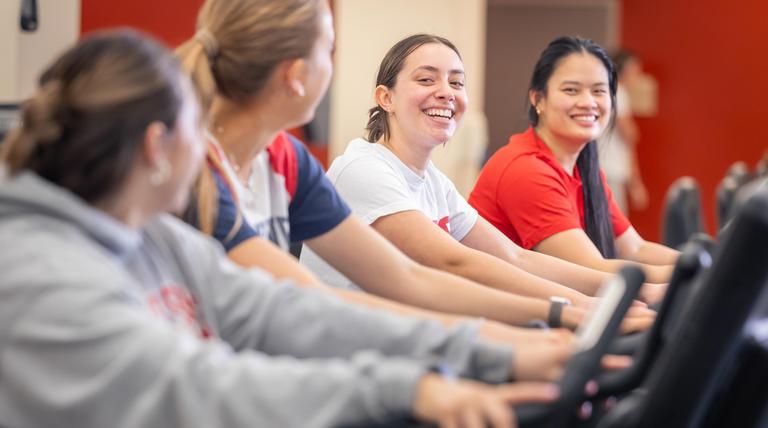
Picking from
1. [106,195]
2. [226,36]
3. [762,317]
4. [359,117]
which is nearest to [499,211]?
[226,36]

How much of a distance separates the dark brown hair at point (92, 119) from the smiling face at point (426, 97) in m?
1.57

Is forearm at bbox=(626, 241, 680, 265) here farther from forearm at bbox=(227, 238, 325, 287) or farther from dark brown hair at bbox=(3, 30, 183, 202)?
dark brown hair at bbox=(3, 30, 183, 202)

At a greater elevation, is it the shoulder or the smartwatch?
the shoulder

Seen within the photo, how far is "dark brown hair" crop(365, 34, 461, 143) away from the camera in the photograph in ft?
9.24

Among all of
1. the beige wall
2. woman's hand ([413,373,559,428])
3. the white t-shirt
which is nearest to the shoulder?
the white t-shirt

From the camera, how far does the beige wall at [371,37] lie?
7512 millimetres

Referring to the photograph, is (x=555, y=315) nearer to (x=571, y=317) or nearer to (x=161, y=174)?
(x=571, y=317)

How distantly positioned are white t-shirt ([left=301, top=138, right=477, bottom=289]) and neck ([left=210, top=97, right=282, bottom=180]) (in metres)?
0.52

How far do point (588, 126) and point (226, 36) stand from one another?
1.63 m

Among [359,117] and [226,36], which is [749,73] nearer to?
[359,117]

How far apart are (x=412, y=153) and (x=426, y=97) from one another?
0.51ft

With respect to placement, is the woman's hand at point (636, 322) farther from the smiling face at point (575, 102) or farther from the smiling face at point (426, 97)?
the smiling face at point (575, 102)

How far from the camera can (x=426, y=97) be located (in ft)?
9.13

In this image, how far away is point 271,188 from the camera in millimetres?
1995
